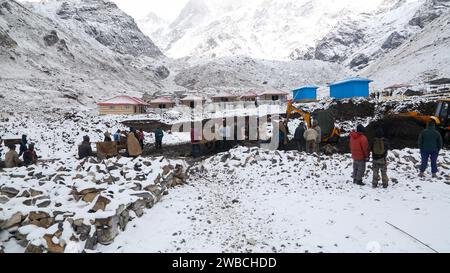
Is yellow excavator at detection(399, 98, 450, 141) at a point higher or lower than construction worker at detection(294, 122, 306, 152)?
higher

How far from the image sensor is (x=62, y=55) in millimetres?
81062

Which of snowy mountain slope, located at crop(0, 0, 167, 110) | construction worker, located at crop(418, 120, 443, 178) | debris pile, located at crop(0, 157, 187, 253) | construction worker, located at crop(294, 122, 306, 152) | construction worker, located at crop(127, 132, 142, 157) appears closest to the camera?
debris pile, located at crop(0, 157, 187, 253)

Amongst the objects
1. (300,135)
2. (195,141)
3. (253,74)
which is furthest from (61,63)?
(300,135)

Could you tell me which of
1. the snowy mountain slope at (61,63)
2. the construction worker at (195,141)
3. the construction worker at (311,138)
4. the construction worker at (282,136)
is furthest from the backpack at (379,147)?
the snowy mountain slope at (61,63)

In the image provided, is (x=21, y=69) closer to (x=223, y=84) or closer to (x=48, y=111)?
(x=48, y=111)

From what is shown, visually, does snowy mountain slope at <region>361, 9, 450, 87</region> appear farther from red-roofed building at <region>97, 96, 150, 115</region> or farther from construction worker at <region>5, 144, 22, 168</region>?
construction worker at <region>5, 144, 22, 168</region>

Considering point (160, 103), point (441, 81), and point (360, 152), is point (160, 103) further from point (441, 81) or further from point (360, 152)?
point (360, 152)

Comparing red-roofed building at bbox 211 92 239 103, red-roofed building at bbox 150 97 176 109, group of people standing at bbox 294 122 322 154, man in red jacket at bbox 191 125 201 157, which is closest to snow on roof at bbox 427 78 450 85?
red-roofed building at bbox 211 92 239 103

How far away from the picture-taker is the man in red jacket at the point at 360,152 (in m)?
9.97

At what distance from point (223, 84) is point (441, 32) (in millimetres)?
64631

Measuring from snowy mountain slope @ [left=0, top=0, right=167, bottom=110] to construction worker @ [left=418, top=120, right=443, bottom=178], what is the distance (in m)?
41.2

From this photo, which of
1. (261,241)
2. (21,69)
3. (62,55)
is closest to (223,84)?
(62,55)

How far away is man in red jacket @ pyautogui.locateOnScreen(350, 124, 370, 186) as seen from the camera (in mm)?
9969

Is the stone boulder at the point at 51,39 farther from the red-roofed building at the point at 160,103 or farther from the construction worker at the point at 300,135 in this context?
the construction worker at the point at 300,135
